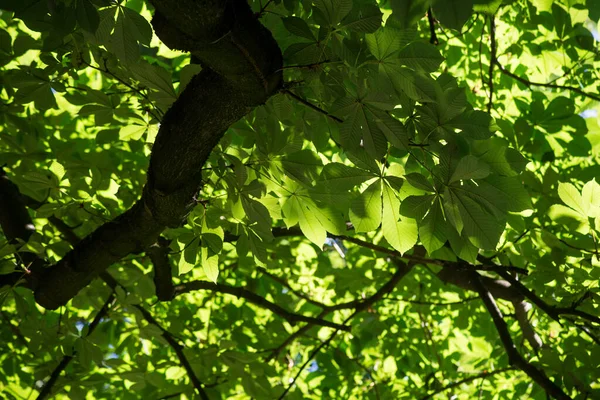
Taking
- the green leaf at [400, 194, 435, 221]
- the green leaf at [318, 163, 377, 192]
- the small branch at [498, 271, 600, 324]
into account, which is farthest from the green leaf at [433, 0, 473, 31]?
Answer: the small branch at [498, 271, 600, 324]

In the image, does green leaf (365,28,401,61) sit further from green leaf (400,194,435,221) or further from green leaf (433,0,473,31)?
green leaf (433,0,473,31)

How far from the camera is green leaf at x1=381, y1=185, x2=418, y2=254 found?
58.0 inches

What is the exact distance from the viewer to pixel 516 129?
2.52 meters

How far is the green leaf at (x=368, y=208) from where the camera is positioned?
144 cm

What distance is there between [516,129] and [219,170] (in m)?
1.40

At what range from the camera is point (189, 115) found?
4.75 ft

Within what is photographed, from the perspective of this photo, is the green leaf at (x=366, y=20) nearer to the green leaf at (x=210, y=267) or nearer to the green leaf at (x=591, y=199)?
the green leaf at (x=210, y=267)

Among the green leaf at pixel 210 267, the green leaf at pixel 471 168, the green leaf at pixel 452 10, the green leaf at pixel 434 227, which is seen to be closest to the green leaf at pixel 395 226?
the green leaf at pixel 434 227

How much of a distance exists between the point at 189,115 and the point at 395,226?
22.6 inches

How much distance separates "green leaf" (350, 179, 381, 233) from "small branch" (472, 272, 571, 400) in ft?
4.46

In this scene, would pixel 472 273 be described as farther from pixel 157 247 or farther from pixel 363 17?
Result: pixel 363 17

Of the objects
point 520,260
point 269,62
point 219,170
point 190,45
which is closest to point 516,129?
point 520,260

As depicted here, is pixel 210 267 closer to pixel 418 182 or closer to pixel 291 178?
pixel 291 178

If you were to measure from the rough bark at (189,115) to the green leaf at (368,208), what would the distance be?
0.33 metres
